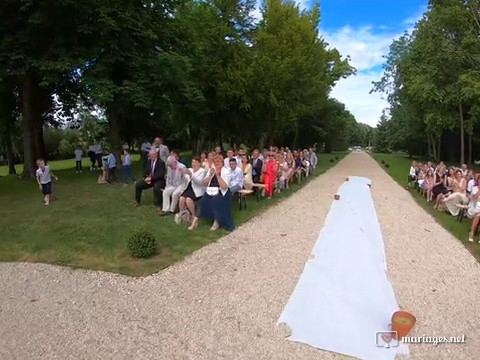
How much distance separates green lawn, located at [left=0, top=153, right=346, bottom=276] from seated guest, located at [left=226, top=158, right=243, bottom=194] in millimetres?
657

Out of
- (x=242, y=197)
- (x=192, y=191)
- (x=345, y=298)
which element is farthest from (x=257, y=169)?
(x=345, y=298)

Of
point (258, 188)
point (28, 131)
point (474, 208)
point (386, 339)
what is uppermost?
point (28, 131)

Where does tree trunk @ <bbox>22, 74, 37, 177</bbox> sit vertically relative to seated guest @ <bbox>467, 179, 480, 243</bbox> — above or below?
above

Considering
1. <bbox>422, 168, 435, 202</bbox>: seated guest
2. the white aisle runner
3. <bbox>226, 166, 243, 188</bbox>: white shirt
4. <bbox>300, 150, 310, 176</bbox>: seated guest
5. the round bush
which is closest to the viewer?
the white aisle runner

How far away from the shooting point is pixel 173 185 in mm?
10867

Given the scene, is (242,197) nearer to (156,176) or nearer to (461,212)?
(156,176)

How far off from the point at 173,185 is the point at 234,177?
1695 mm

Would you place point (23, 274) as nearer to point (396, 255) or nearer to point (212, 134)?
point (396, 255)

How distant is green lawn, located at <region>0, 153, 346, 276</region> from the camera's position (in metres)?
7.49

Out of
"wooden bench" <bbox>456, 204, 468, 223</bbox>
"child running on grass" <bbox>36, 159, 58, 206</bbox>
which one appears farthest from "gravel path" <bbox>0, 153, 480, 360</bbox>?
"child running on grass" <bbox>36, 159, 58, 206</bbox>

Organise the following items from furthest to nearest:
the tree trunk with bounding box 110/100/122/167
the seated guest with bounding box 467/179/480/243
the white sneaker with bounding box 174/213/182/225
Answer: the tree trunk with bounding box 110/100/122/167, the white sneaker with bounding box 174/213/182/225, the seated guest with bounding box 467/179/480/243

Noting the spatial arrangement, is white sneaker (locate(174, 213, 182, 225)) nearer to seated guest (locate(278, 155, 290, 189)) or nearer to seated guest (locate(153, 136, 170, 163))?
seated guest (locate(153, 136, 170, 163))

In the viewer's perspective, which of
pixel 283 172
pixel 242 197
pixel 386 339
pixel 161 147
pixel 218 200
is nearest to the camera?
pixel 386 339

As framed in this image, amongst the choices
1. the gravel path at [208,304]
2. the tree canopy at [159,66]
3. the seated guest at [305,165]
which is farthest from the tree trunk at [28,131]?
the gravel path at [208,304]
